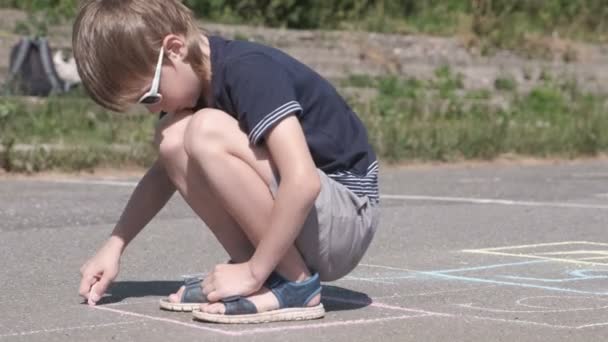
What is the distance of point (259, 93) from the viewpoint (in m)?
3.86

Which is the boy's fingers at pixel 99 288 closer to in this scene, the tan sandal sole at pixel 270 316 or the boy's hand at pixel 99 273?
the boy's hand at pixel 99 273

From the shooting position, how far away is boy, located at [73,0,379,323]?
384cm

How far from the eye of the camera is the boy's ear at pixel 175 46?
391cm

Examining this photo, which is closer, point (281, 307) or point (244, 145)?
point (244, 145)

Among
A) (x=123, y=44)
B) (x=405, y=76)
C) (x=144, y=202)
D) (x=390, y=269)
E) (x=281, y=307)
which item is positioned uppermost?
(x=123, y=44)

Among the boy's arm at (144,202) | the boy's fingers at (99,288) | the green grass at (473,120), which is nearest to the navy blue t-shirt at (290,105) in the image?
the boy's arm at (144,202)

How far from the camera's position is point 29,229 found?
672 centimetres

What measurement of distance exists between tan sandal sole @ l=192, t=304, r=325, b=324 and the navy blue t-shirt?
0.42 meters

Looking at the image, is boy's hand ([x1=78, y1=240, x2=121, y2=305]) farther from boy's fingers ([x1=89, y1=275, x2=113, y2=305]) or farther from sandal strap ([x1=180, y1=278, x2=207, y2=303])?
sandal strap ([x1=180, y1=278, x2=207, y2=303])

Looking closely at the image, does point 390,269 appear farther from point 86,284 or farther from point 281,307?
point 86,284

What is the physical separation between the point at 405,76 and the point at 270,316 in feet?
43.2

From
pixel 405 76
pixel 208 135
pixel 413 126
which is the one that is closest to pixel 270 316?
pixel 208 135

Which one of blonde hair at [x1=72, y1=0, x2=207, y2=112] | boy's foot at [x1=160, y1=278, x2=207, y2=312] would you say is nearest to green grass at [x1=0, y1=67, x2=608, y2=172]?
boy's foot at [x1=160, y1=278, x2=207, y2=312]

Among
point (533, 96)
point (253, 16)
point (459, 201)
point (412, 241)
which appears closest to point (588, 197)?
point (459, 201)
